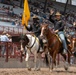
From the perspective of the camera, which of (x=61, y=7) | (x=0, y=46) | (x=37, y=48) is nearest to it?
(x=37, y=48)

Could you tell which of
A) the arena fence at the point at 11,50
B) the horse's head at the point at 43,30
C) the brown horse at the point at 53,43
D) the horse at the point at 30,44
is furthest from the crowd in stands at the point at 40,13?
the horse's head at the point at 43,30

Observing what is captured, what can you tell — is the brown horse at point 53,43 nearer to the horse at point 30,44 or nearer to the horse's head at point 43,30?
the horse's head at point 43,30

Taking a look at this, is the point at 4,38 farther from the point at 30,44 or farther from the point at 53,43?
the point at 53,43

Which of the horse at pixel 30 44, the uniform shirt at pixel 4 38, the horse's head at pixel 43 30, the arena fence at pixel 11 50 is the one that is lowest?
the arena fence at pixel 11 50

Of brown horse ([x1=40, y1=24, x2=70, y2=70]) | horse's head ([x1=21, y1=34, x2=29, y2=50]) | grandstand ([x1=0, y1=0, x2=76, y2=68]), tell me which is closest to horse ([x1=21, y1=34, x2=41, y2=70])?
horse's head ([x1=21, y1=34, x2=29, y2=50])

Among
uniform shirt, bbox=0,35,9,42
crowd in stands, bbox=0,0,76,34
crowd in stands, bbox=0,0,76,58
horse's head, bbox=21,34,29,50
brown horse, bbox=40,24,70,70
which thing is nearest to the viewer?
brown horse, bbox=40,24,70,70

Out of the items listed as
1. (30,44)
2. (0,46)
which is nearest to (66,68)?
(30,44)

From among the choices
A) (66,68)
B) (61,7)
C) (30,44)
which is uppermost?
(30,44)

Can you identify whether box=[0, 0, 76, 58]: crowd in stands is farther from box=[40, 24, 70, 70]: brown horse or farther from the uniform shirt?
box=[40, 24, 70, 70]: brown horse

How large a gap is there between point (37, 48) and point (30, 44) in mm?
473

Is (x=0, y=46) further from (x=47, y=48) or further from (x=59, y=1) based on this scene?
(x=59, y=1)

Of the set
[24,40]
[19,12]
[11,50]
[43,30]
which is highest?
[43,30]

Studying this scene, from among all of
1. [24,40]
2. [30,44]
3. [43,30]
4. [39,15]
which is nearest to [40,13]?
[39,15]

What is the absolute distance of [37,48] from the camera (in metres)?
13.8
